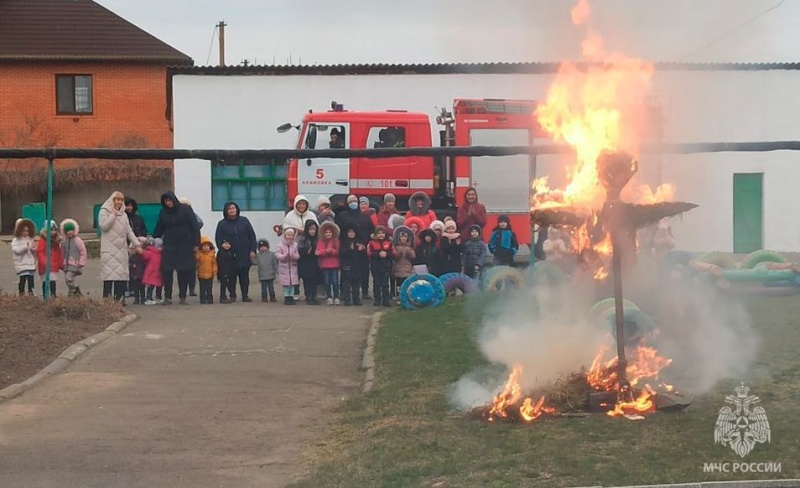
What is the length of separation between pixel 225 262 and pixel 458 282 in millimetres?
3774

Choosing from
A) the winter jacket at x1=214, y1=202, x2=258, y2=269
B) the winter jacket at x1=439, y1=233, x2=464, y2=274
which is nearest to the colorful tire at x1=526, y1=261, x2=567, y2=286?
the winter jacket at x1=439, y1=233, x2=464, y2=274

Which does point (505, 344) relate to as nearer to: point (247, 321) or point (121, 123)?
point (247, 321)

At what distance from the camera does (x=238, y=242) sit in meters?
16.8

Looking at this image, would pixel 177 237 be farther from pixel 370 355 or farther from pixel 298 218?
pixel 370 355

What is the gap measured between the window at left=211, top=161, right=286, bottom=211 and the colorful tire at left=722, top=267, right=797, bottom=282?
12666mm

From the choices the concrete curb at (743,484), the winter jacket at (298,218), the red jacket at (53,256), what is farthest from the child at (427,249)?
the concrete curb at (743,484)

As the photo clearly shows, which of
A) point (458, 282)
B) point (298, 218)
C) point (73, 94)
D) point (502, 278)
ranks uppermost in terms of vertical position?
point (73, 94)

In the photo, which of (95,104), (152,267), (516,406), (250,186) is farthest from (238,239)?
(95,104)

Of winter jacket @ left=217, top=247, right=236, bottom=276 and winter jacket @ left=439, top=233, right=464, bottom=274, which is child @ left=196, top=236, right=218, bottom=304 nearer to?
winter jacket @ left=217, top=247, right=236, bottom=276

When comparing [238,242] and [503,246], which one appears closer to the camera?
[238,242]

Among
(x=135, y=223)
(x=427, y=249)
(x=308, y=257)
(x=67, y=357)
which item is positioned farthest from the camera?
(x=135, y=223)

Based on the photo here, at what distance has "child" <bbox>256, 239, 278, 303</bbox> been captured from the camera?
17.0m

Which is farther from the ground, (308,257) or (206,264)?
(308,257)

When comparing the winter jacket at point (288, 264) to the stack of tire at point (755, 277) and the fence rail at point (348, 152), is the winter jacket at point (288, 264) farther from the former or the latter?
the stack of tire at point (755, 277)
